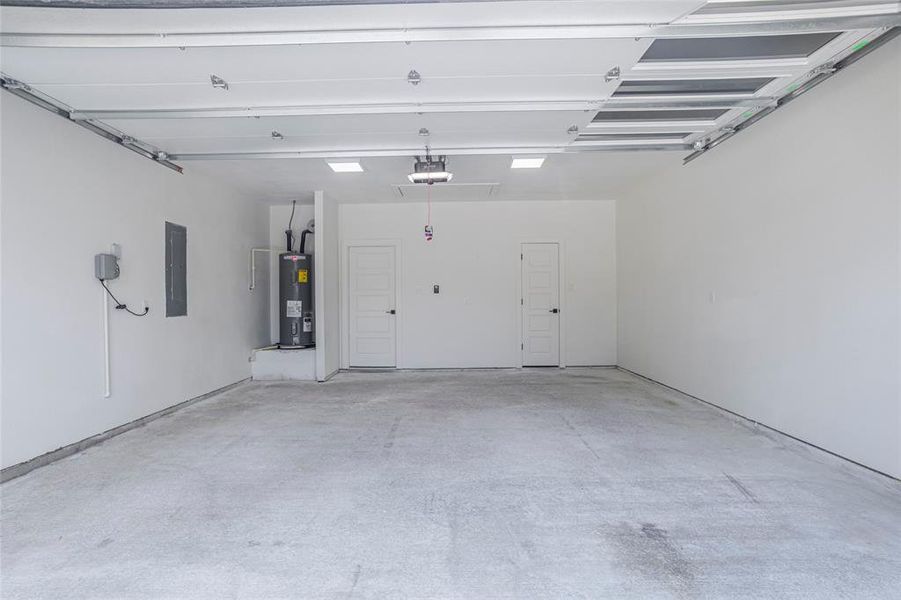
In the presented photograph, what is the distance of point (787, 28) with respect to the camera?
2471mm

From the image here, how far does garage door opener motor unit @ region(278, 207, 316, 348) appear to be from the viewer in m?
6.64

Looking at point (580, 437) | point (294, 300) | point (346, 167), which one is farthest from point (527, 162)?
point (294, 300)

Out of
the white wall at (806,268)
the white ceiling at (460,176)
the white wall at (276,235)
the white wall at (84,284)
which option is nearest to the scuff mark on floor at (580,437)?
the white wall at (806,268)

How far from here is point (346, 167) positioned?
5078mm

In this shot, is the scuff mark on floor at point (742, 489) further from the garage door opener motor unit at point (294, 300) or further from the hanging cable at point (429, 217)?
the garage door opener motor unit at point (294, 300)

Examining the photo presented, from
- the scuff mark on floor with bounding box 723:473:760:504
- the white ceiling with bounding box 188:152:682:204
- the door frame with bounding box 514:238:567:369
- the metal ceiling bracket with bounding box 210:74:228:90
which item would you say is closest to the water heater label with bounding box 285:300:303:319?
the white ceiling with bounding box 188:152:682:204

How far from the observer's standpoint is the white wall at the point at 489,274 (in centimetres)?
723

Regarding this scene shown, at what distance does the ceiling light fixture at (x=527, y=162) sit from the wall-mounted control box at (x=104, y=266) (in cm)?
392

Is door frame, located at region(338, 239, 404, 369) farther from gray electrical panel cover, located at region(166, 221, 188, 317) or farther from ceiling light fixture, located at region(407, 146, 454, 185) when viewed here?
ceiling light fixture, located at region(407, 146, 454, 185)

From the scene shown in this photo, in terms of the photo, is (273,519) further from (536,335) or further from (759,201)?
(536,335)

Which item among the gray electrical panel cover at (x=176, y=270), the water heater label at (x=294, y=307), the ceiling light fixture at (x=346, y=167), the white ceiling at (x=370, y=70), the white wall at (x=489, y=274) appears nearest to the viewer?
the white ceiling at (x=370, y=70)

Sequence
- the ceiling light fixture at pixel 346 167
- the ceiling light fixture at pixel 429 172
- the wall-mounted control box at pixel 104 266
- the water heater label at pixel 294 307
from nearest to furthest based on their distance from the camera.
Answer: the wall-mounted control box at pixel 104 266 < the ceiling light fixture at pixel 429 172 < the ceiling light fixture at pixel 346 167 < the water heater label at pixel 294 307

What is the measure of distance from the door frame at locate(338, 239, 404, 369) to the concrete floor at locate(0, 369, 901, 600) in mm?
3088

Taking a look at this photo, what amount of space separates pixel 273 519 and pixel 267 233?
572cm
